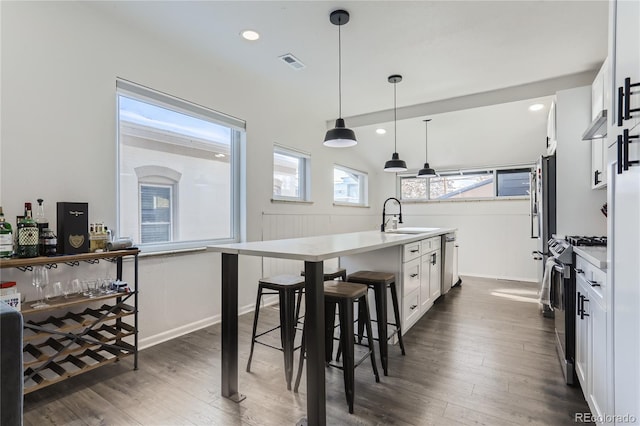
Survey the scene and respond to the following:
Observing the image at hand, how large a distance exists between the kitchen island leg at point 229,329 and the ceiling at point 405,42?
72.7 inches

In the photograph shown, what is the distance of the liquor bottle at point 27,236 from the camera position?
73.1 inches

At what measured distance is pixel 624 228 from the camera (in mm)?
1146

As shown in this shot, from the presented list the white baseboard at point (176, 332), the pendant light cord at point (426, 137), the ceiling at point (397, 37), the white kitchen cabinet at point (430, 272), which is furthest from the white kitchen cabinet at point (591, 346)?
the pendant light cord at point (426, 137)

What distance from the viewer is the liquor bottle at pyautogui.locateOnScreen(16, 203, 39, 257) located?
1856 millimetres

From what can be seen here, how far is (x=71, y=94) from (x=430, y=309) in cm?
386

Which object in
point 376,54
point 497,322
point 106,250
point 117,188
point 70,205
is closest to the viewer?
point 70,205

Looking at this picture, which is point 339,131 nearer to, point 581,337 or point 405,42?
point 405,42

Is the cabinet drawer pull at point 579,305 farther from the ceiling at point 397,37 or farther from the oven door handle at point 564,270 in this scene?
the ceiling at point 397,37

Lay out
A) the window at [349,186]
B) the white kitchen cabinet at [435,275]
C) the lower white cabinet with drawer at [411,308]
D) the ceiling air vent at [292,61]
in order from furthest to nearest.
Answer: the window at [349,186] < the white kitchen cabinet at [435,275] < the ceiling air vent at [292,61] < the lower white cabinet with drawer at [411,308]

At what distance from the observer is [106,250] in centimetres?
224

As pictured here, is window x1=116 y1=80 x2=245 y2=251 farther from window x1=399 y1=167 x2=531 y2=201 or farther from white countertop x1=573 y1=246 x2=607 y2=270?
window x1=399 y1=167 x2=531 y2=201

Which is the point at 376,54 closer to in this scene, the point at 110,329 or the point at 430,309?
the point at 430,309

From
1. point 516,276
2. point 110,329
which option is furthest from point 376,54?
point 516,276

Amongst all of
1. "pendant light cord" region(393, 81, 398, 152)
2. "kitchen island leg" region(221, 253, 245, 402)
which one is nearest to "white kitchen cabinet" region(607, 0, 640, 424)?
"kitchen island leg" region(221, 253, 245, 402)
